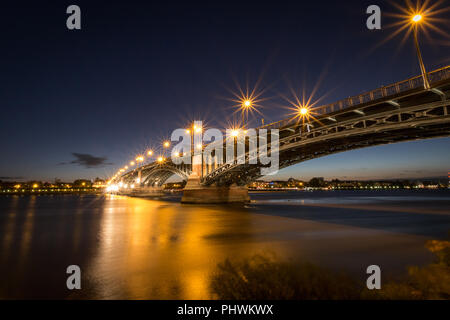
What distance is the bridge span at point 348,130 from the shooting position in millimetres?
20062

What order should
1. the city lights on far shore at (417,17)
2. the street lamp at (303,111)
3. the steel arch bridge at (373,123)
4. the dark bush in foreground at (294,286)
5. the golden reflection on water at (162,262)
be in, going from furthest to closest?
the street lamp at (303,111), the steel arch bridge at (373,123), the city lights on far shore at (417,17), the golden reflection on water at (162,262), the dark bush in foreground at (294,286)

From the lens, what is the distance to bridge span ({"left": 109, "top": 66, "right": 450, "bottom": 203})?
20062mm

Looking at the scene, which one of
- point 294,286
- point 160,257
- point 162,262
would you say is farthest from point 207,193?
point 294,286

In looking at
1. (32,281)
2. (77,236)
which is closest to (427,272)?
(32,281)

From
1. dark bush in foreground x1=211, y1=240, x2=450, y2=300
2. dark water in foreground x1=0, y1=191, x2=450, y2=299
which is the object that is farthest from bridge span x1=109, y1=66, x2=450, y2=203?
dark bush in foreground x1=211, y1=240, x2=450, y2=300

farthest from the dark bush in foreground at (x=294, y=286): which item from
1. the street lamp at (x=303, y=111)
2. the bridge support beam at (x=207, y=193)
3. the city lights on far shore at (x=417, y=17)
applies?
the bridge support beam at (x=207, y=193)

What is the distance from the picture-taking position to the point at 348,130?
25.8 m

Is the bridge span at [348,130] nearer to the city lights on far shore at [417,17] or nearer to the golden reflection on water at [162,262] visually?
the city lights on far shore at [417,17]

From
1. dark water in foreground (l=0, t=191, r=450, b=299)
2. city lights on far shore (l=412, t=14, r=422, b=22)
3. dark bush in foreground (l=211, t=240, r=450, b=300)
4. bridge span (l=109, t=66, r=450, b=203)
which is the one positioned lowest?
dark water in foreground (l=0, t=191, r=450, b=299)

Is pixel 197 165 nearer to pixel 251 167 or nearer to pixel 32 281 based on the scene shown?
pixel 251 167

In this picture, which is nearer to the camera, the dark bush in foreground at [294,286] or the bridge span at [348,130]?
the dark bush in foreground at [294,286]

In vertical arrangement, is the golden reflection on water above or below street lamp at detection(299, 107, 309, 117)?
below

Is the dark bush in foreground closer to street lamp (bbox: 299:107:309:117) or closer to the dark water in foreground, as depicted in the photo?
the dark water in foreground

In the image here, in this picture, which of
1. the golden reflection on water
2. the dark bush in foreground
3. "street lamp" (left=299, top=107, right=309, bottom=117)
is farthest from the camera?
"street lamp" (left=299, top=107, right=309, bottom=117)
